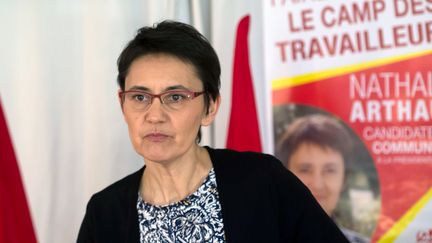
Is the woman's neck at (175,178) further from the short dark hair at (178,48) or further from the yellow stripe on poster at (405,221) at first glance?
the yellow stripe on poster at (405,221)

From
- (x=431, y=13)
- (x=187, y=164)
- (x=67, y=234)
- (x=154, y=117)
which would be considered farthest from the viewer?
(x=67, y=234)

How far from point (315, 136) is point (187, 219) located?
77 cm

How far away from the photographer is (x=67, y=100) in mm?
1862

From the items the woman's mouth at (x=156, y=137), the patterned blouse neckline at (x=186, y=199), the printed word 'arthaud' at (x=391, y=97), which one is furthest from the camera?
the printed word 'arthaud' at (x=391, y=97)

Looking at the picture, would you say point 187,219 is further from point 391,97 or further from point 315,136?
point 391,97

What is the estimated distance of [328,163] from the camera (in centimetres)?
188

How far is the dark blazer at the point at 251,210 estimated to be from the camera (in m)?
1.25

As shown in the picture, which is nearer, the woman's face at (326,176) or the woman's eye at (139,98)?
the woman's eye at (139,98)

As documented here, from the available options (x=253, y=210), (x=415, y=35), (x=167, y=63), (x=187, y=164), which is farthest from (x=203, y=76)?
(x=415, y=35)

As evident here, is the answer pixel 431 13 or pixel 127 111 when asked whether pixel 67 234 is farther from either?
pixel 431 13

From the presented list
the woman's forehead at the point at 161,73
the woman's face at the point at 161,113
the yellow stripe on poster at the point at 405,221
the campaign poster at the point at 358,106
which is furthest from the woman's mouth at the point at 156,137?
the yellow stripe on poster at the point at 405,221

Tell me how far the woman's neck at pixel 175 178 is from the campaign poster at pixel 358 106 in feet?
2.15

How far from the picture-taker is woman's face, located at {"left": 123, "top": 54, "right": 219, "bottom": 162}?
47.7 inches

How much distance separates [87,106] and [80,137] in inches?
4.3
